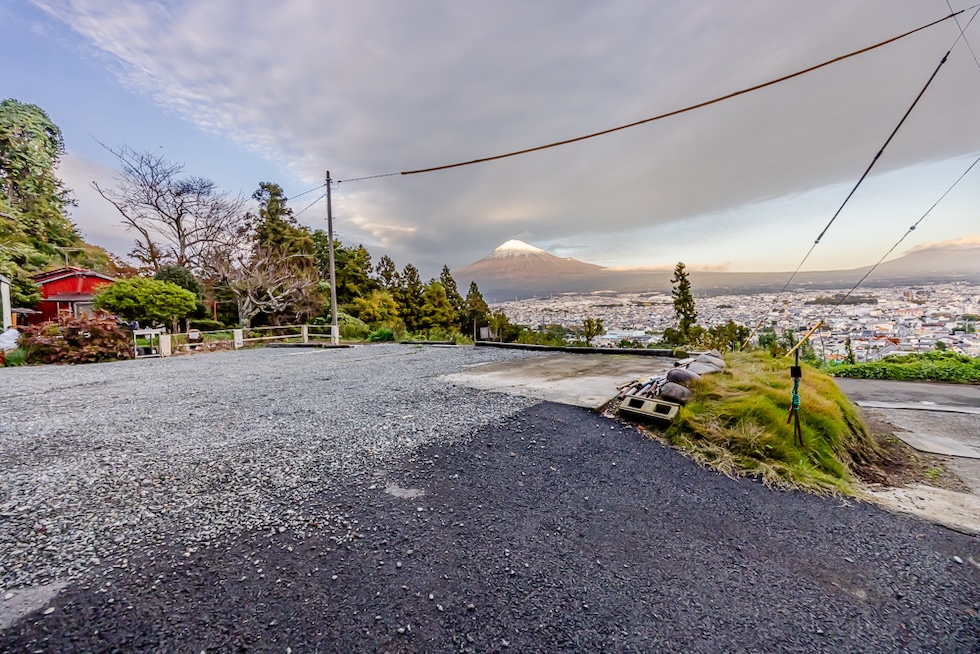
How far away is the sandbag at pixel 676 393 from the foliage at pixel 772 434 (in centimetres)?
8

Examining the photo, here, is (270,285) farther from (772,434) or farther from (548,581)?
(772,434)

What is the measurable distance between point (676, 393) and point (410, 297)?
17.2 metres

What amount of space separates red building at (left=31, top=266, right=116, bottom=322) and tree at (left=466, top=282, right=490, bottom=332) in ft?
53.8

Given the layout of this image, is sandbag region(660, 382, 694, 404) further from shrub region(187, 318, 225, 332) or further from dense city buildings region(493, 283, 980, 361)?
shrub region(187, 318, 225, 332)

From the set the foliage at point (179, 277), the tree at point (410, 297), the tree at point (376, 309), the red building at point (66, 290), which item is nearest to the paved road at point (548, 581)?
the tree at point (376, 309)

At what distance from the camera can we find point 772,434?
2.80 m

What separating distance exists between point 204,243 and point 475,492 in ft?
61.2

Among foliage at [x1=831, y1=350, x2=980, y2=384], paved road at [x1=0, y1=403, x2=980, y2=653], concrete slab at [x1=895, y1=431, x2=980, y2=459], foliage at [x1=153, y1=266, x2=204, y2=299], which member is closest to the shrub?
foliage at [x1=153, y1=266, x2=204, y2=299]

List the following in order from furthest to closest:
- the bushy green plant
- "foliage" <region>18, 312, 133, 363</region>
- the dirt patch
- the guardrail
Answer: the guardrail, "foliage" <region>18, 312, 133, 363</region>, the bushy green plant, the dirt patch

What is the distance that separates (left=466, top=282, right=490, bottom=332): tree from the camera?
17.9m

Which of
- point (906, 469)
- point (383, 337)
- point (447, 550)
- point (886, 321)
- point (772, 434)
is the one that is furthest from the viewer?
point (383, 337)

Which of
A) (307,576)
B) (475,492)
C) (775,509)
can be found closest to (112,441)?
(307,576)

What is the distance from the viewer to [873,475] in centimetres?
288

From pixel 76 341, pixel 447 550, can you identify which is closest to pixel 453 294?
pixel 76 341
